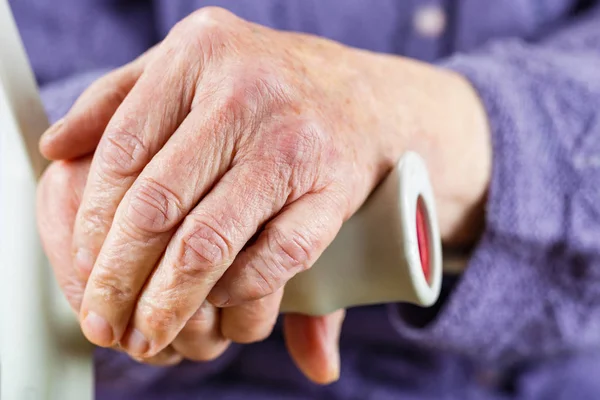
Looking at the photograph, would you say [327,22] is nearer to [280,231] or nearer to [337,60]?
[337,60]

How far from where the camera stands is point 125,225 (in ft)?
0.91

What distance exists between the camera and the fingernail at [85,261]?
307 millimetres

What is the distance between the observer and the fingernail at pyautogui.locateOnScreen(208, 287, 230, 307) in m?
0.29

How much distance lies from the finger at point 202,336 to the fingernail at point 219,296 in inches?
0.8

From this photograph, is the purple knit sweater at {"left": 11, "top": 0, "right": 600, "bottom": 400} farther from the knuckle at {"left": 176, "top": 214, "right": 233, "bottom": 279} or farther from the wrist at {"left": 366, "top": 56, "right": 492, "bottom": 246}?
the knuckle at {"left": 176, "top": 214, "right": 233, "bottom": 279}

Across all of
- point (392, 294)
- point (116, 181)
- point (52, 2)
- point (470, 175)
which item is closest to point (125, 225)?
point (116, 181)

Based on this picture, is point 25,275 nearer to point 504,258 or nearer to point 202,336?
point 202,336

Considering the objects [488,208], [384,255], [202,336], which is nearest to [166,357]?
[202,336]

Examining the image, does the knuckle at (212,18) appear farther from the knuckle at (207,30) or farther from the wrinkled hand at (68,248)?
the wrinkled hand at (68,248)

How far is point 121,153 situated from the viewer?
0.29 m

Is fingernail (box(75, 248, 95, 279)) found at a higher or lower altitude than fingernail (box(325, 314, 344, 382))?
higher

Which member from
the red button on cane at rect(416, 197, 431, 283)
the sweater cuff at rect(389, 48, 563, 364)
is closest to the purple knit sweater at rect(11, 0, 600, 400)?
the sweater cuff at rect(389, 48, 563, 364)

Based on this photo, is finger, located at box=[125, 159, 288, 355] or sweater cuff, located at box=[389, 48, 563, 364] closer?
finger, located at box=[125, 159, 288, 355]

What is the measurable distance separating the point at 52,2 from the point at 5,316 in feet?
1.21
